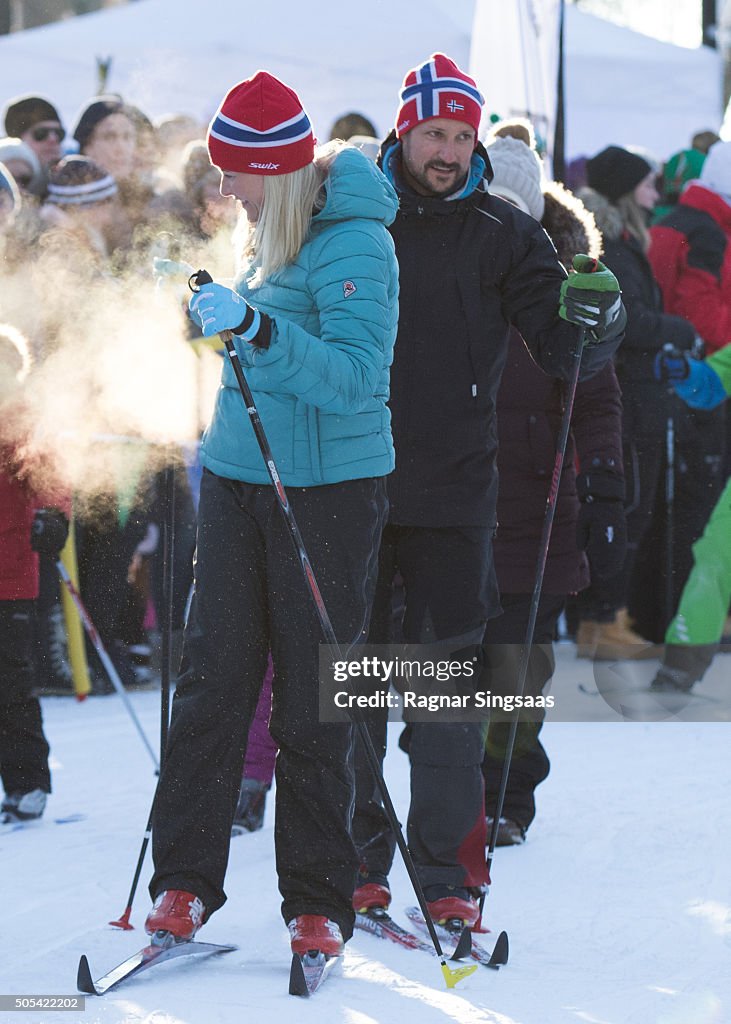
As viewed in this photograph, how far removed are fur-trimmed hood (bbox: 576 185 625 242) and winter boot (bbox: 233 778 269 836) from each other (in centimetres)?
319

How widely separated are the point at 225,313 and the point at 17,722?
2205mm

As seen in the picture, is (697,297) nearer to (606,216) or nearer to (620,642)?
(606,216)

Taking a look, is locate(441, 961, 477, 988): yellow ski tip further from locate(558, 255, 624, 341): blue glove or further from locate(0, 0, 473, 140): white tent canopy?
locate(0, 0, 473, 140): white tent canopy

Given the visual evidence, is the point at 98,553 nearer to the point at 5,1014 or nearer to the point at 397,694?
the point at 397,694

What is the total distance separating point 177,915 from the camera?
3324mm

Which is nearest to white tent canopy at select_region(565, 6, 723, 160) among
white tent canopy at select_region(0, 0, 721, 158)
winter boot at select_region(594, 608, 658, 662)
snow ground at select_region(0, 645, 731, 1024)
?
white tent canopy at select_region(0, 0, 721, 158)

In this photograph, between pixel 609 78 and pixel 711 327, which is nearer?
pixel 711 327

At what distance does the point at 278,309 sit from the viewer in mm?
3334

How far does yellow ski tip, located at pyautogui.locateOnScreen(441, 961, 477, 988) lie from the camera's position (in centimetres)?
330

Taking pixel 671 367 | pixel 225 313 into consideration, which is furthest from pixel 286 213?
pixel 671 367

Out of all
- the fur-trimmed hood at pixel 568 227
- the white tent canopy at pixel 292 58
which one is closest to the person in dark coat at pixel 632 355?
the fur-trimmed hood at pixel 568 227

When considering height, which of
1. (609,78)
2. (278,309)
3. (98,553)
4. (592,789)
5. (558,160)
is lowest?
(592,789)

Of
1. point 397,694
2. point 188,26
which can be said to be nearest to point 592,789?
point 397,694

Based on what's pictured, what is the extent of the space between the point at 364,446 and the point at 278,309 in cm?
34
